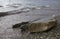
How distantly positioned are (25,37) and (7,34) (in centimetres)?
39

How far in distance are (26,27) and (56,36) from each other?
2.13 ft

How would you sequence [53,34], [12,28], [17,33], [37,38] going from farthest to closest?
[12,28]
[17,33]
[53,34]
[37,38]

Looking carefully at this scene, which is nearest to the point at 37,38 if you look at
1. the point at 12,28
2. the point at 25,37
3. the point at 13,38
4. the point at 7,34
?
the point at 25,37

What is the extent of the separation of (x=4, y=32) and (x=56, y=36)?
3.25 ft

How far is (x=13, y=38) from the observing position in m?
2.47

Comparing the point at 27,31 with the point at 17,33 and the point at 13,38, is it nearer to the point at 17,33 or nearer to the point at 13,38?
the point at 17,33

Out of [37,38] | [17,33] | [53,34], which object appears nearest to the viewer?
[37,38]

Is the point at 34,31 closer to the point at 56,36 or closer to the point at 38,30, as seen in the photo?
the point at 38,30

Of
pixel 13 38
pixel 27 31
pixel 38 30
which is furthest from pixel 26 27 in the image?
pixel 13 38

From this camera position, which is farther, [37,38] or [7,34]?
[7,34]

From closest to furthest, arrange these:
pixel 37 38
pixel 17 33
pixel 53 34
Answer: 1. pixel 37 38
2. pixel 53 34
3. pixel 17 33

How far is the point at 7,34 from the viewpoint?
2.71 m

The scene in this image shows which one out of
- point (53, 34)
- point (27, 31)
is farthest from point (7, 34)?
point (53, 34)

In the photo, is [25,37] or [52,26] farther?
[52,26]
